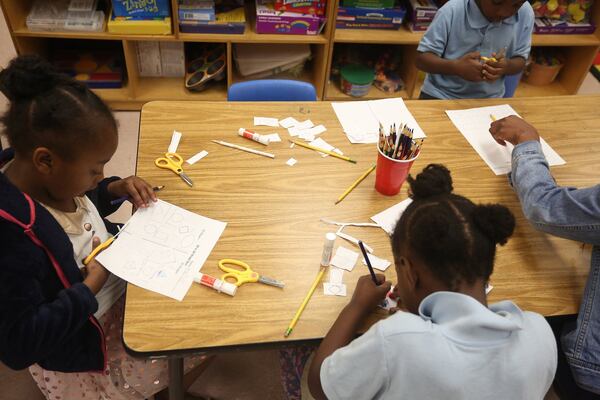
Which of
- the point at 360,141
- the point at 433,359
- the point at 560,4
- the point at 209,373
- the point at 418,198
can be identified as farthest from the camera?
the point at 560,4

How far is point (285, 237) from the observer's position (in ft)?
3.62

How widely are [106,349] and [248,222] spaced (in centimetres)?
44

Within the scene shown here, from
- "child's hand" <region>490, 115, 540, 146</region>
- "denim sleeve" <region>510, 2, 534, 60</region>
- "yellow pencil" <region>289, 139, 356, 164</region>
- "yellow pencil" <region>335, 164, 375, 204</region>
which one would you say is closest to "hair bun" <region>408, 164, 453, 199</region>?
"yellow pencil" <region>335, 164, 375, 204</region>

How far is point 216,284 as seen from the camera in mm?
972

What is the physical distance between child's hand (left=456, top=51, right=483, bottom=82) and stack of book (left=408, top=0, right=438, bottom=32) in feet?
3.29

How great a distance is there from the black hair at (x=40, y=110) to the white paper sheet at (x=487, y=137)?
3.61 feet

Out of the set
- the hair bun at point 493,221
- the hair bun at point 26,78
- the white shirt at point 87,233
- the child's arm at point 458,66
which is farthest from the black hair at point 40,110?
the child's arm at point 458,66

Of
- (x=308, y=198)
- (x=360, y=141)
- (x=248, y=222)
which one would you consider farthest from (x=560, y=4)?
(x=248, y=222)

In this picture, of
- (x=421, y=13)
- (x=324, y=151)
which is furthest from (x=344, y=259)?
(x=421, y=13)

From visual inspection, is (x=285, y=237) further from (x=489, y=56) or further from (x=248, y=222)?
(x=489, y=56)

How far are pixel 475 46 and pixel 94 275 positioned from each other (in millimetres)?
1598

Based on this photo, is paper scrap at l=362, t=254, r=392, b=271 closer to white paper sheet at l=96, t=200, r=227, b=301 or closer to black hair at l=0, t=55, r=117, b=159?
white paper sheet at l=96, t=200, r=227, b=301

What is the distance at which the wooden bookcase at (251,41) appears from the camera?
240 cm

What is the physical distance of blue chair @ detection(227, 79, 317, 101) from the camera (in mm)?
1636
